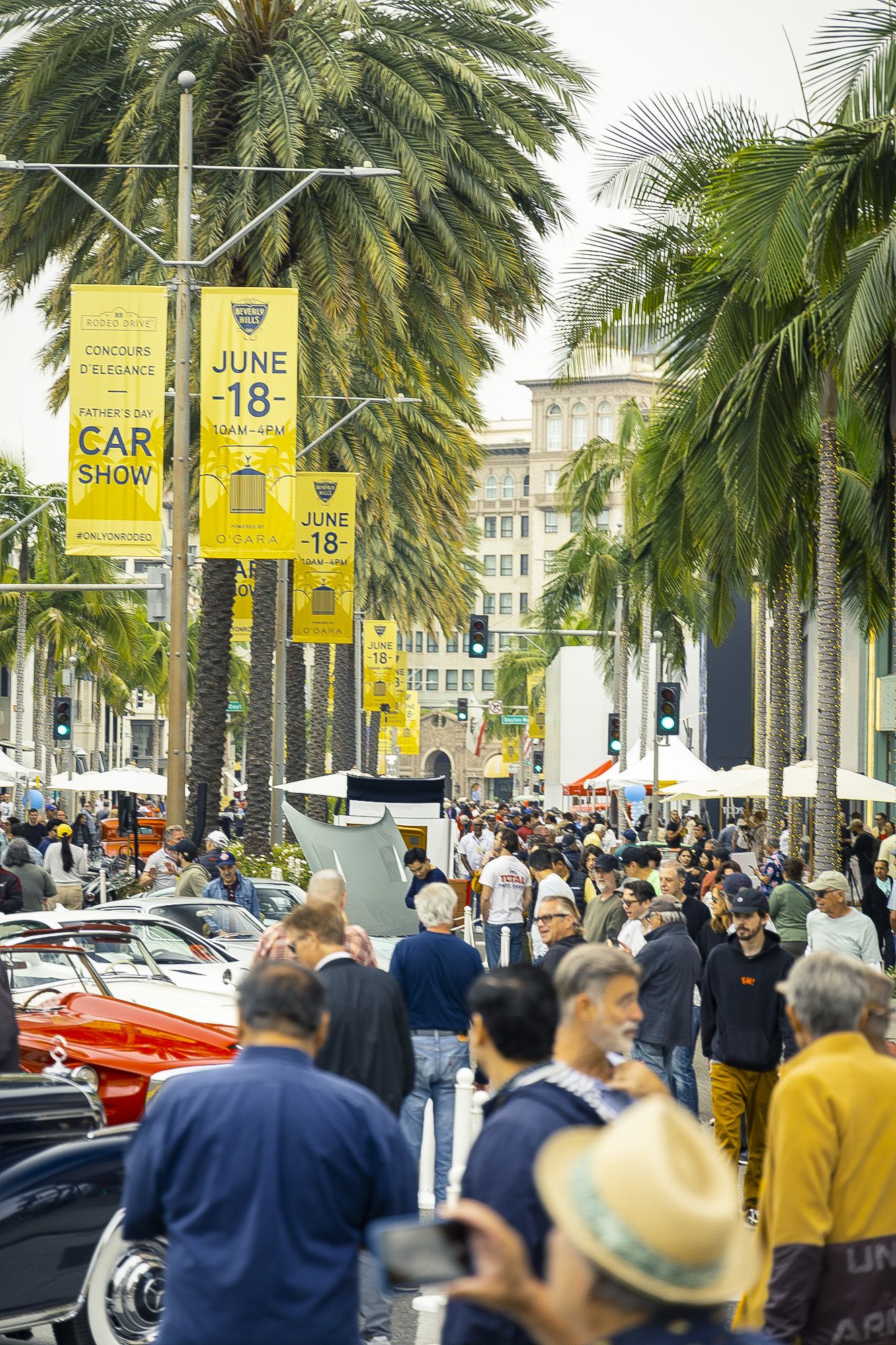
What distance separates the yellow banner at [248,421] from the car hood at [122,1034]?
9.80 meters

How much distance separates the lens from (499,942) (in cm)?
1894

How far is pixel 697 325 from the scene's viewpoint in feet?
→ 73.5

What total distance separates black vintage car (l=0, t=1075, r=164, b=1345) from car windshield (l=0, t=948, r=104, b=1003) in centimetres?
346

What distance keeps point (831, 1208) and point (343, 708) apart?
144ft

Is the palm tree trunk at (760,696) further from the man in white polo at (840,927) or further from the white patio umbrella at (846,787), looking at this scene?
the man in white polo at (840,927)

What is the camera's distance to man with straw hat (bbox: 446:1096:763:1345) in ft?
7.86

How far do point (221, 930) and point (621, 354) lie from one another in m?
10.4

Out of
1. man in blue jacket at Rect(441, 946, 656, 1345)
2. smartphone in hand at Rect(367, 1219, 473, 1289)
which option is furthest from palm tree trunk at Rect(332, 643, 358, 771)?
smartphone in hand at Rect(367, 1219, 473, 1289)

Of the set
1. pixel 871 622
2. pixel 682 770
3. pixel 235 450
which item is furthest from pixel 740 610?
pixel 235 450

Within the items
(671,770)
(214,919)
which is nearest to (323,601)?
(671,770)

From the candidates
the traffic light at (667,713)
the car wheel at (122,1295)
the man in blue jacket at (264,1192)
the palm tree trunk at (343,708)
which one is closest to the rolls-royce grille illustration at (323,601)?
the traffic light at (667,713)

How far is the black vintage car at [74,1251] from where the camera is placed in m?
6.58

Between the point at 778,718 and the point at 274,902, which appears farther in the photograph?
the point at 778,718

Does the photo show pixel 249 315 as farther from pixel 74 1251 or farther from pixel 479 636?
pixel 479 636
